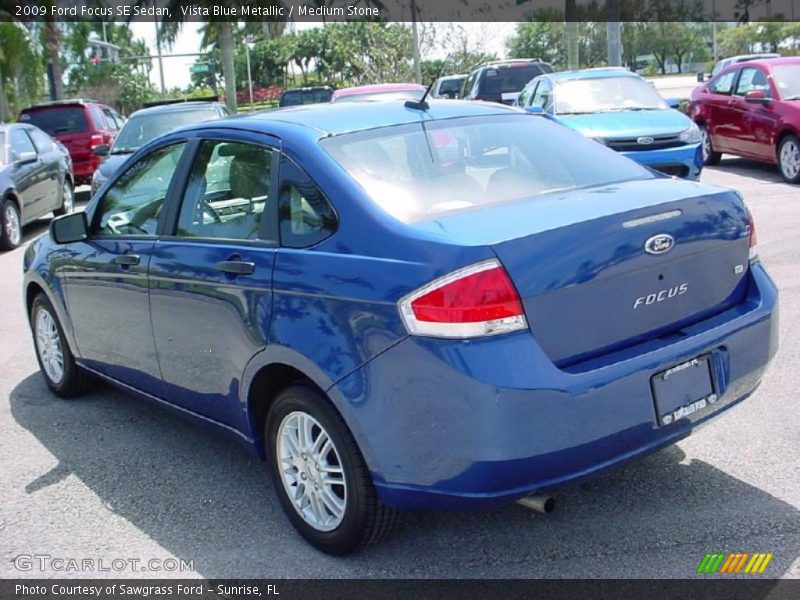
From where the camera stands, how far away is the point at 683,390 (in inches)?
139

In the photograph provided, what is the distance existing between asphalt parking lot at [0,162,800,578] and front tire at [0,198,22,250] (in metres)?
7.36

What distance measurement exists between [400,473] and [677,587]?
1049mm

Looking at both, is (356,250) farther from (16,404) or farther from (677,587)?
(16,404)

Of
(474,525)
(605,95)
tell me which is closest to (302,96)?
(605,95)

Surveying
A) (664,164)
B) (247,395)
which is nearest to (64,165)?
(664,164)

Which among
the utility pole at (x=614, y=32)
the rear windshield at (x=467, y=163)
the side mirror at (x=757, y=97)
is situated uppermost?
the utility pole at (x=614, y=32)

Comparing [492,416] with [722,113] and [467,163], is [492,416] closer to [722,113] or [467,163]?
[467,163]

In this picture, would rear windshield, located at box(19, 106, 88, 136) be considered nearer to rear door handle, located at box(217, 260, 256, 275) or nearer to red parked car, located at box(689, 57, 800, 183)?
red parked car, located at box(689, 57, 800, 183)

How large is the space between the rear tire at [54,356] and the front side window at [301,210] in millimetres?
2458

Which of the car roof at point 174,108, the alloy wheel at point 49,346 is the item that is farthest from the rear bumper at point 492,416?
the car roof at point 174,108

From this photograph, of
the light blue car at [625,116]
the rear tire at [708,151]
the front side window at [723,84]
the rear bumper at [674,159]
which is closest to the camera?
the rear bumper at [674,159]

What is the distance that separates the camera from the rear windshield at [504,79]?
20312 millimetres

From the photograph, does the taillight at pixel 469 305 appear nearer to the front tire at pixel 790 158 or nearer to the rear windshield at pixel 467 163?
the rear windshield at pixel 467 163

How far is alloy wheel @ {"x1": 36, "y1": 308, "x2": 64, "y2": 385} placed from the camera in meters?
5.98
